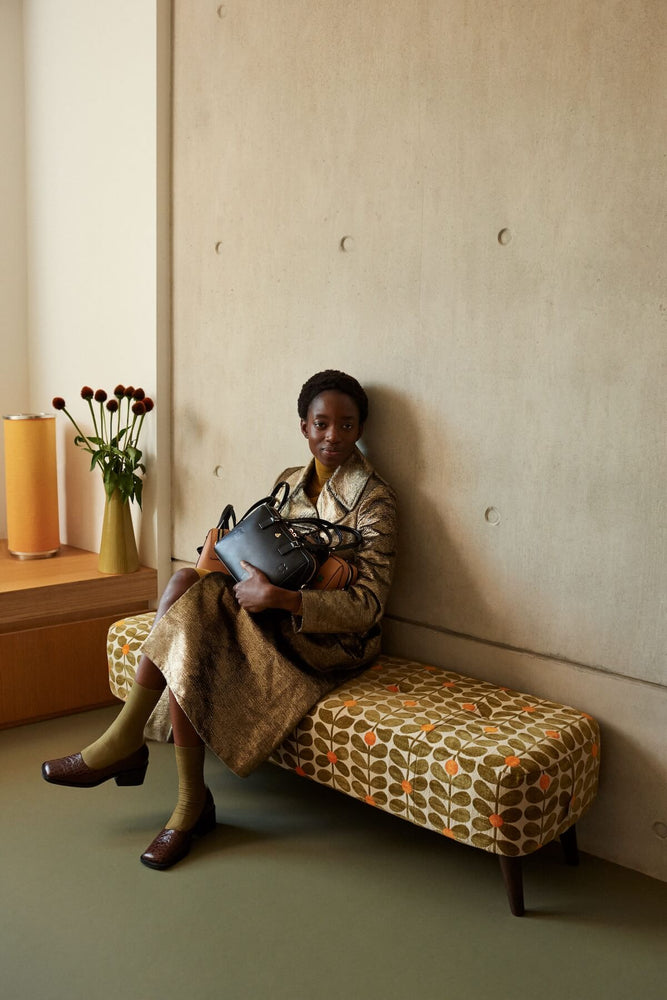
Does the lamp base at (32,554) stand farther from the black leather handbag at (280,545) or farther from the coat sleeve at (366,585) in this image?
the coat sleeve at (366,585)

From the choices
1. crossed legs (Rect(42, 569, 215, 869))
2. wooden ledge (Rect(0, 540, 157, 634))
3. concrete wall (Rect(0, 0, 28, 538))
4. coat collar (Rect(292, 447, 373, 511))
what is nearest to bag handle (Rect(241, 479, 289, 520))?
coat collar (Rect(292, 447, 373, 511))

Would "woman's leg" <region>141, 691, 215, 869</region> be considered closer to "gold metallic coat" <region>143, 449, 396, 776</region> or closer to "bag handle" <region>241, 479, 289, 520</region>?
"gold metallic coat" <region>143, 449, 396, 776</region>

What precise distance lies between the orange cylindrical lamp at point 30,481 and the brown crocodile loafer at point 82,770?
4.64 feet

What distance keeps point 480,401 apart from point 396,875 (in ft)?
4.12

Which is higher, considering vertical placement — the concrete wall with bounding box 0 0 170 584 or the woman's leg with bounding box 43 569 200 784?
the concrete wall with bounding box 0 0 170 584

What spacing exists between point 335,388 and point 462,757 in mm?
1163

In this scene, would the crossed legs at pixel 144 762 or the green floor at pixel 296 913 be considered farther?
the crossed legs at pixel 144 762

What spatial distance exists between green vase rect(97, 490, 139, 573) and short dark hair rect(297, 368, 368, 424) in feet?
3.25

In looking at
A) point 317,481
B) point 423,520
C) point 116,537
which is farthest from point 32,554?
point 423,520

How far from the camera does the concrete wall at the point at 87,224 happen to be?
3.60 metres

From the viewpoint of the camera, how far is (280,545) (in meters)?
2.62


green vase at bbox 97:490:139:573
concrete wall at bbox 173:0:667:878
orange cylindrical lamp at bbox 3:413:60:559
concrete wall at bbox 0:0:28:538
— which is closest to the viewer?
concrete wall at bbox 173:0:667:878

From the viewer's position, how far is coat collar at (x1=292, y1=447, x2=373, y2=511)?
2824 mm

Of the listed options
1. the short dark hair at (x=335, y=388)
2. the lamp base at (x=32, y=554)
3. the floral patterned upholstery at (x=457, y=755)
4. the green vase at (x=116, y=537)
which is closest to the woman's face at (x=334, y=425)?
the short dark hair at (x=335, y=388)
